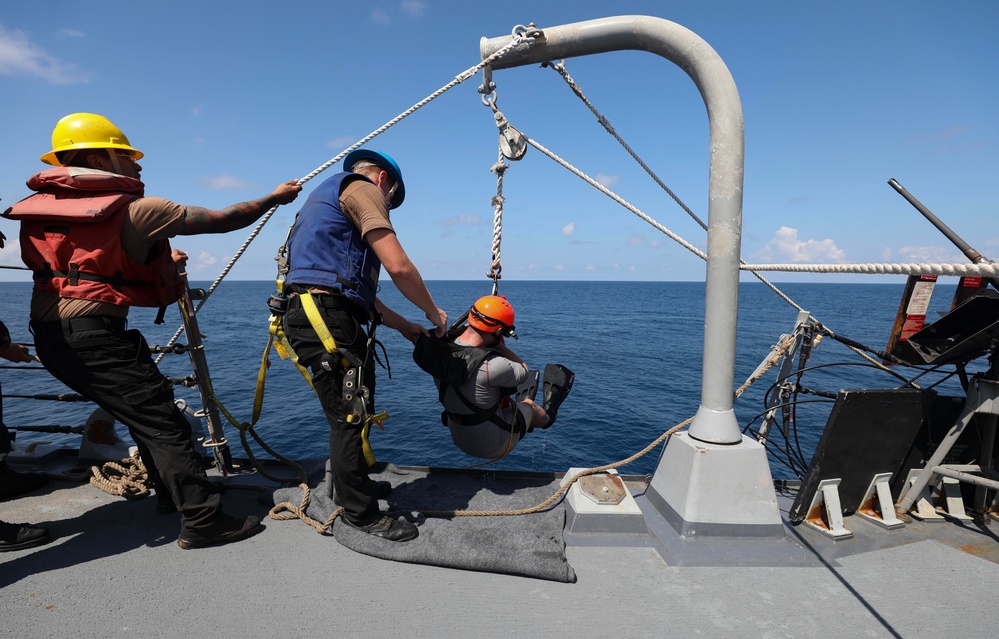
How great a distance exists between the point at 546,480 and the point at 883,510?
7.53ft

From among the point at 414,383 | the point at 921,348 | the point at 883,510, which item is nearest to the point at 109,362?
the point at 883,510

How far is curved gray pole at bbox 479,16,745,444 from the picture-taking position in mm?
2922

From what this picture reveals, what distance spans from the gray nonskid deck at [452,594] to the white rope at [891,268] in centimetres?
163

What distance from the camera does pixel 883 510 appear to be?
330 cm

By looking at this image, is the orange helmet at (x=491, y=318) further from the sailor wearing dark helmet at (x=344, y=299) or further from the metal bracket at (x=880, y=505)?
the metal bracket at (x=880, y=505)

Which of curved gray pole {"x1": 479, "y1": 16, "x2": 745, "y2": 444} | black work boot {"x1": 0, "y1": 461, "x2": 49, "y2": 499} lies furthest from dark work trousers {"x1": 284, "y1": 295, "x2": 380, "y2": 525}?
black work boot {"x1": 0, "y1": 461, "x2": 49, "y2": 499}

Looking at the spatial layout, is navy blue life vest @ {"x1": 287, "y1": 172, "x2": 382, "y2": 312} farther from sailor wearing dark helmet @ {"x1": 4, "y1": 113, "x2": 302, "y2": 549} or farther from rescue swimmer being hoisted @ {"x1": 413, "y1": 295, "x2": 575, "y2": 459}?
rescue swimmer being hoisted @ {"x1": 413, "y1": 295, "x2": 575, "y2": 459}

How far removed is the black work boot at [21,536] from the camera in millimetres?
2789

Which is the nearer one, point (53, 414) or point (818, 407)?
point (53, 414)

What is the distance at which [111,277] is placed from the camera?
9.04 feet

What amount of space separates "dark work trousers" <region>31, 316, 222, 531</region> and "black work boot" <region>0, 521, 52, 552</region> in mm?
759

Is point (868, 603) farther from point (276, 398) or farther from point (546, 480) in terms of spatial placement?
point (276, 398)

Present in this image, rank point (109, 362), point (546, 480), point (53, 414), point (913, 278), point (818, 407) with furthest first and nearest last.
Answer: point (818, 407)
point (53, 414)
point (546, 480)
point (913, 278)
point (109, 362)

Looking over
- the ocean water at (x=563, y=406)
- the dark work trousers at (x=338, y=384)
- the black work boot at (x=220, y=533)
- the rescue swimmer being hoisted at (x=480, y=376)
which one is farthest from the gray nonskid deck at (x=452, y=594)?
the rescue swimmer being hoisted at (x=480, y=376)
